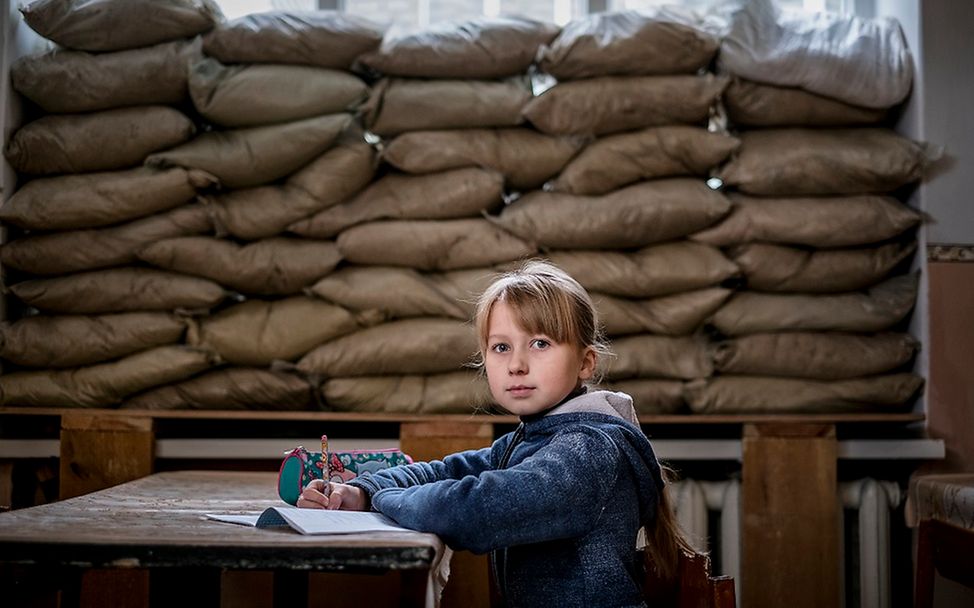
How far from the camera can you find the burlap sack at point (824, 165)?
9.65 feet

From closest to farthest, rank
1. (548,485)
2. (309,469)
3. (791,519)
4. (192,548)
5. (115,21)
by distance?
(192,548)
(548,485)
(309,469)
(791,519)
(115,21)

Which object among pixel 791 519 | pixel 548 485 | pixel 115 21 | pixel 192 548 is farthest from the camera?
pixel 115 21

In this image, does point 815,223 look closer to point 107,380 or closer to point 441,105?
point 441,105

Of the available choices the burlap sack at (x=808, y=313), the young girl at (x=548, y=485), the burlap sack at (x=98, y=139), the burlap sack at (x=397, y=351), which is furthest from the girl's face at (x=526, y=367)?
the burlap sack at (x=98, y=139)

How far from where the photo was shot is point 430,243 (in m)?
2.91

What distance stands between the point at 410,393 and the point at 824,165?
1385 mm

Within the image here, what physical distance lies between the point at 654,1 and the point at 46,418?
244cm

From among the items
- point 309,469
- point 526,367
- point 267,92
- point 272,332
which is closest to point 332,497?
point 309,469

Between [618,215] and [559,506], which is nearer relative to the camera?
[559,506]

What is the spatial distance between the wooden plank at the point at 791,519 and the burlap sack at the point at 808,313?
304mm

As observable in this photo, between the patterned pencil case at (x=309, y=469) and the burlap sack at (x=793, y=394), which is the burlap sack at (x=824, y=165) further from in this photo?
the patterned pencil case at (x=309, y=469)

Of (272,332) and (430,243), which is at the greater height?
(430,243)

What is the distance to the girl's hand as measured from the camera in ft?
5.15

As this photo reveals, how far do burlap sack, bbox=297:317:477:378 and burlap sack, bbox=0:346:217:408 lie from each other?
34cm
